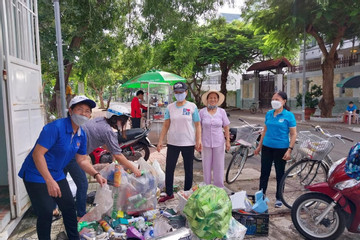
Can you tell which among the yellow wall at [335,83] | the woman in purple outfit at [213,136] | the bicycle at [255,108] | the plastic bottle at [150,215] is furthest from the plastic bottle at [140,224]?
the bicycle at [255,108]

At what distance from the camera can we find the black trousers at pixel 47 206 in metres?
2.45

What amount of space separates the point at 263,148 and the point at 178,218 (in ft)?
5.26

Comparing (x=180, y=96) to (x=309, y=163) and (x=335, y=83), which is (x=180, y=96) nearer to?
(x=309, y=163)

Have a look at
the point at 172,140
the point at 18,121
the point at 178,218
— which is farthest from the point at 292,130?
the point at 18,121

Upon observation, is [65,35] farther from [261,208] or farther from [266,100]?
[266,100]

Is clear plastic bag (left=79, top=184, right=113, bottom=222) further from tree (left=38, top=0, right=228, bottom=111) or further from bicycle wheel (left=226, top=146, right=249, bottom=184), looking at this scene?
tree (left=38, top=0, right=228, bottom=111)

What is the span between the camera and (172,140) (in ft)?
13.4

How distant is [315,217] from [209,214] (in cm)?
135

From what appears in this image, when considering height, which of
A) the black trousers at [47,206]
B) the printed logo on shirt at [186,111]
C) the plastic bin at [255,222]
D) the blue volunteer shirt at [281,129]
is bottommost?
the plastic bin at [255,222]

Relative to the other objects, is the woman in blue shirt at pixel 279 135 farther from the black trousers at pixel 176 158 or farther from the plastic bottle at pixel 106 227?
the plastic bottle at pixel 106 227

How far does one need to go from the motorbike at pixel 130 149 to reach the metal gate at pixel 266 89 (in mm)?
20560

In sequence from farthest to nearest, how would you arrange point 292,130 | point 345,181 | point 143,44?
point 143,44
point 292,130
point 345,181

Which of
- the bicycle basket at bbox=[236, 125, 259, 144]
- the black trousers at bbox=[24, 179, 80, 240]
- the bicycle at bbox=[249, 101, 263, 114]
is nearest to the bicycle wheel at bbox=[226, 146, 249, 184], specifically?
the bicycle basket at bbox=[236, 125, 259, 144]

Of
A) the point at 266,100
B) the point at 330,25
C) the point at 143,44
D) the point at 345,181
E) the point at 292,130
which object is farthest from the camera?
the point at 266,100
